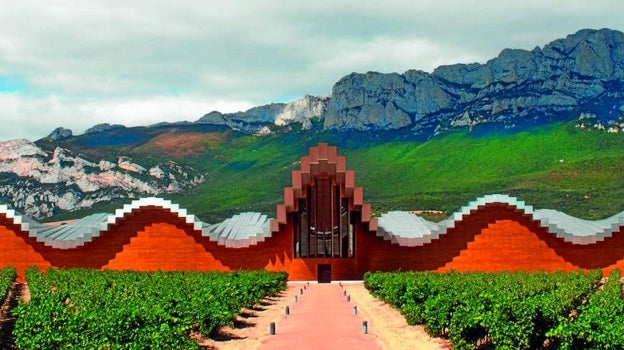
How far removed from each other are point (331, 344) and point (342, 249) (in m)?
30.1

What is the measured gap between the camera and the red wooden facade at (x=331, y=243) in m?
50.2

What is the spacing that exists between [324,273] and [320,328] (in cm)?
2648

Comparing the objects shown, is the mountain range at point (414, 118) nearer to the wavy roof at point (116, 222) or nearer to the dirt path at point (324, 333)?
the wavy roof at point (116, 222)

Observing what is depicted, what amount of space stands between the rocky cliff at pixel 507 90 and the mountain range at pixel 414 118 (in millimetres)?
254

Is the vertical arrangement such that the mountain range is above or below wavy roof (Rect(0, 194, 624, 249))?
above

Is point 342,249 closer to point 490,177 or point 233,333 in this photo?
point 233,333

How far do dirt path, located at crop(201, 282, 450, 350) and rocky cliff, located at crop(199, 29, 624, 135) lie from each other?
138 meters

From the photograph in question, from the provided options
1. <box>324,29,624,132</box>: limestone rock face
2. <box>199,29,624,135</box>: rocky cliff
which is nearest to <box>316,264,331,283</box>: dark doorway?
<box>199,29,624,135</box>: rocky cliff

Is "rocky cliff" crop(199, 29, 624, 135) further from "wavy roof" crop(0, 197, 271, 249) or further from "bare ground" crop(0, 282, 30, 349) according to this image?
"bare ground" crop(0, 282, 30, 349)

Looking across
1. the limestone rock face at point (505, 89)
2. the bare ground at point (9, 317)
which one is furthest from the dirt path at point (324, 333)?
the limestone rock face at point (505, 89)

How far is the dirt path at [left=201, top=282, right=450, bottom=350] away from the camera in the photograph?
23.1 meters

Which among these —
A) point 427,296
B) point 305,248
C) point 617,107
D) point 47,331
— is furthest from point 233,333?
point 617,107

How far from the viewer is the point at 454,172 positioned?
143m

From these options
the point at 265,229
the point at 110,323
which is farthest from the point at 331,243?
the point at 110,323
